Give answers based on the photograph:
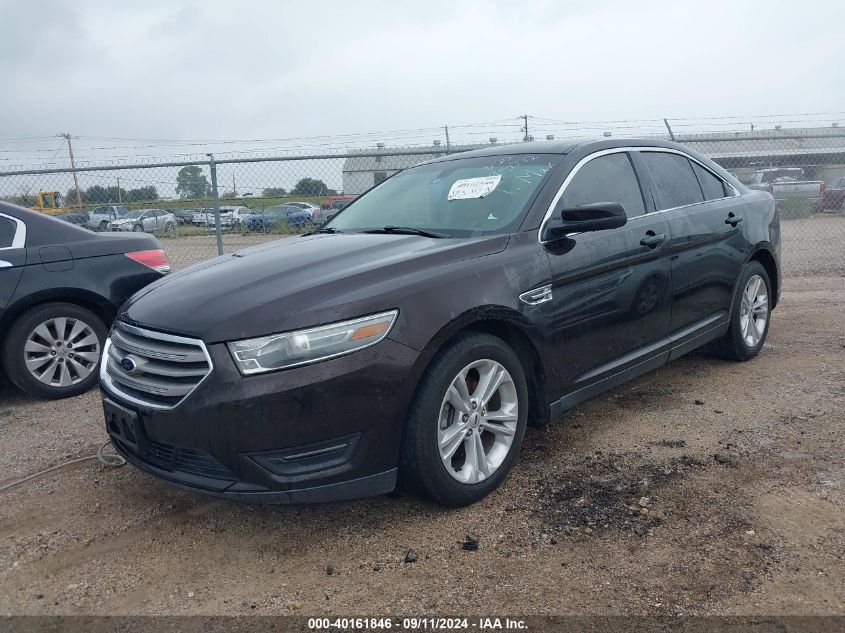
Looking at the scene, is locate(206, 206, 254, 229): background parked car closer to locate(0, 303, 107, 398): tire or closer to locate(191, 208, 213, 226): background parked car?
locate(191, 208, 213, 226): background parked car

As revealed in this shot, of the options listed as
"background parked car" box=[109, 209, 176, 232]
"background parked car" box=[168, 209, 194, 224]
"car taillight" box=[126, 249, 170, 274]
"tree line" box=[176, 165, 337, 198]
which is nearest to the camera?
"car taillight" box=[126, 249, 170, 274]

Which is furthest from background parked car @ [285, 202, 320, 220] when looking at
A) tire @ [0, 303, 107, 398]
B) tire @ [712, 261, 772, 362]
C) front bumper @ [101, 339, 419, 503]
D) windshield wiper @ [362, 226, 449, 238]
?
front bumper @ [101, 339, 419, 503]

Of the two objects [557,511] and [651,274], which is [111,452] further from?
[651,274]

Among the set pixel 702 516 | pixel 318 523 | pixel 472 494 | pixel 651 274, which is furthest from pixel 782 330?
pixel 318 523

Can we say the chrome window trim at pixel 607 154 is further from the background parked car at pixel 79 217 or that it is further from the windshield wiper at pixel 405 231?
the background parked car at pixel 79 217

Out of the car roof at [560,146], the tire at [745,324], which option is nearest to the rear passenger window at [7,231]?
the car roof at [560,146]

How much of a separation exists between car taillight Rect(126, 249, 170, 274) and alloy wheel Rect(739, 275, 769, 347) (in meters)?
4.42

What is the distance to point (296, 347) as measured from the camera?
256 cm

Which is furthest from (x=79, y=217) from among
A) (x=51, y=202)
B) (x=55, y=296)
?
(x=55, y=296)

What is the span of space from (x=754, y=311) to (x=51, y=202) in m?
8.27

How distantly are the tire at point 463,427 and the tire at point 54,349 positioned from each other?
3.30m

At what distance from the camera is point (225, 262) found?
11.5ft

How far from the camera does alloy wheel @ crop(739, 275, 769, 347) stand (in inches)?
195

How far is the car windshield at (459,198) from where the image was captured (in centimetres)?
349
